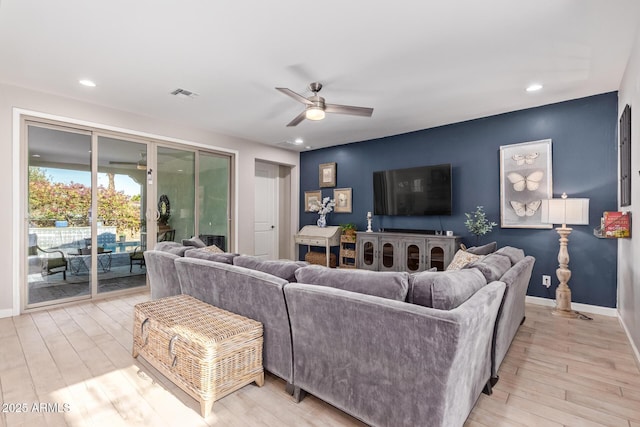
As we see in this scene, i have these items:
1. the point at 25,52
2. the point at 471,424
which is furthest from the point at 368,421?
the point at 25,52

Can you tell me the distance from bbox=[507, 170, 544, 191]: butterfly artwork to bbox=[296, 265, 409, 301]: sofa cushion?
3.29 m

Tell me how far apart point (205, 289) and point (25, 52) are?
260cm

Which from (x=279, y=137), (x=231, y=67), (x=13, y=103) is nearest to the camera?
(x=231, y=67)

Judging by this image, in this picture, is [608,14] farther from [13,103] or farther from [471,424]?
[13,103]

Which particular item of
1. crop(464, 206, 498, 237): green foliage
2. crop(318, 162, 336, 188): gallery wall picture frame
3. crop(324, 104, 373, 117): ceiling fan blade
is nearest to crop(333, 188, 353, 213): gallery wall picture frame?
crop(318, 162, 336, 188): gallery wall picture frame

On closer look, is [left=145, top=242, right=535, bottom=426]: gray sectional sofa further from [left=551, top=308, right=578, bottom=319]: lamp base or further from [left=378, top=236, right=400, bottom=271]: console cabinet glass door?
[left=378, top=236, right=400, bottom=271]: console cabinet glass door

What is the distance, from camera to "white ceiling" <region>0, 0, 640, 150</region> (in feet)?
6.93

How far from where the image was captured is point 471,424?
170 centimetres

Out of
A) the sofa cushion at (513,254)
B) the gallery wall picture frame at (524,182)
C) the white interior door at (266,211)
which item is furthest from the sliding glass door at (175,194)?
the gallery wall picture frame at (524,182)

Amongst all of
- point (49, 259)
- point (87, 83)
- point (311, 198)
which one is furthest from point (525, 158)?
point (49, 259)

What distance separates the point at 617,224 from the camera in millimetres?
2830

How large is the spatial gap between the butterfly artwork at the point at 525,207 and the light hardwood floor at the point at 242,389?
1.54 meters

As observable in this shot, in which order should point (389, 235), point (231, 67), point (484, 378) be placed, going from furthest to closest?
point (389, 235) < point (231, 67) < point (484, 378)

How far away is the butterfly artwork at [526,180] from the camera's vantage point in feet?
12.8
